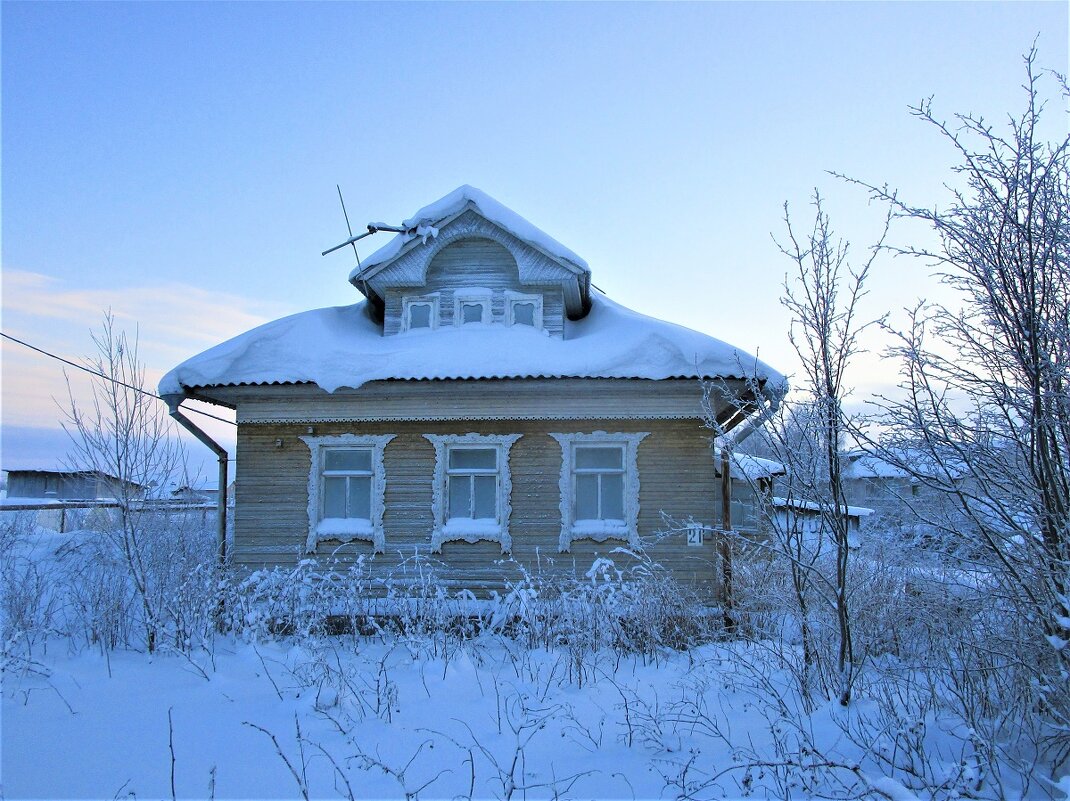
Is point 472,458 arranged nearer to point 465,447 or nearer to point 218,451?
point 465,447

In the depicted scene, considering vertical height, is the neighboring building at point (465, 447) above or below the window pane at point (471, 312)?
below

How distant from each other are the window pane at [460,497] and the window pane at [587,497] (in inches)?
58.0

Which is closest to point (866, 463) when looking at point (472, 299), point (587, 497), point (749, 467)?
point (587, 497)

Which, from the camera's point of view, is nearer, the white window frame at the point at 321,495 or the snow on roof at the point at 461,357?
the snow on roof at the point at 461,357

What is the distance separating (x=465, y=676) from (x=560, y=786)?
74.4 inches

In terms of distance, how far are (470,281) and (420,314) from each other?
951 millimetres

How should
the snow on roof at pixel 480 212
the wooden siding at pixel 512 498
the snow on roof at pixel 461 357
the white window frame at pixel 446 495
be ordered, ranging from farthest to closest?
the snow on roof at pixel 480 212
the white window frame at pixel 446 495
the wooden siding at pixel 512 498
the snow on roof at pixel 461 357

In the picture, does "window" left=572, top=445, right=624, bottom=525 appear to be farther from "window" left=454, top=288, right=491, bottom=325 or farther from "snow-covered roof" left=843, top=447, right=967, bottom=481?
"snow-covered roof" left=843, top=447, right=967, bottom=481

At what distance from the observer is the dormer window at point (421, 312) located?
10.4 m

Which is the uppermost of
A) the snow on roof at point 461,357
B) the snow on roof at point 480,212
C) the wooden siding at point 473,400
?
the snow on roof at point 480,212

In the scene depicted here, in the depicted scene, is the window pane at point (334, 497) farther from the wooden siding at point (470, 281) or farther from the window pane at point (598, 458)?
the window pane at point (598, 458)

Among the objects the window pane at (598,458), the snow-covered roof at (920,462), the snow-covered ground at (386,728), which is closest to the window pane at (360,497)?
the snow-covered ground at (386,728)

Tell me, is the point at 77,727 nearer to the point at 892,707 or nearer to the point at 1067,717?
the point at 892,707

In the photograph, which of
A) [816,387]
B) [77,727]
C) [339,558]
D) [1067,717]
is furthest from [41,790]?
[1067,717]
